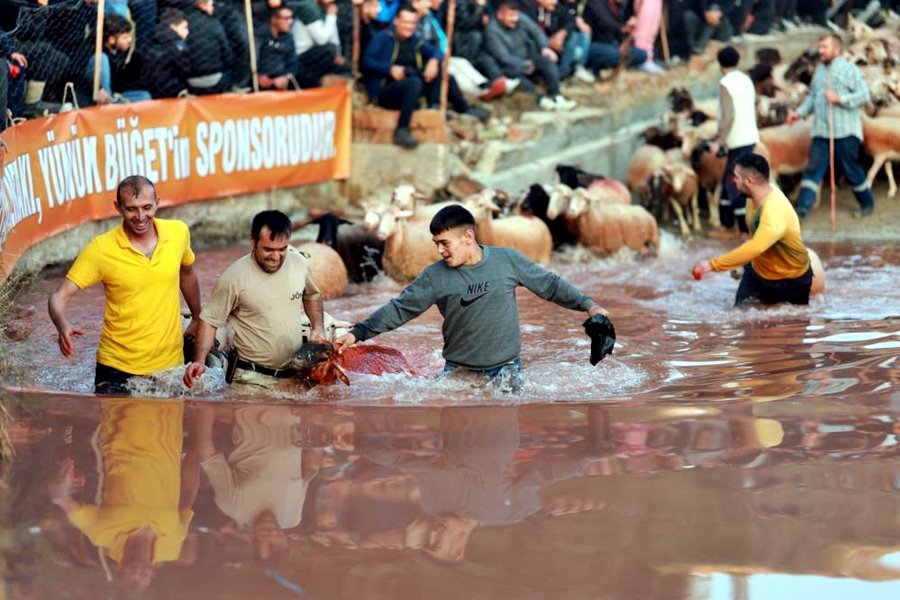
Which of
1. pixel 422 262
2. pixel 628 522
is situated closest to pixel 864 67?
pixel 422 262

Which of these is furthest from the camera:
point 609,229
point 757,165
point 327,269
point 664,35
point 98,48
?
point 664,35

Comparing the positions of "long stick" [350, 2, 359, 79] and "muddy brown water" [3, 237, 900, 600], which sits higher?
"long stick" [350, 2, 359, 79]

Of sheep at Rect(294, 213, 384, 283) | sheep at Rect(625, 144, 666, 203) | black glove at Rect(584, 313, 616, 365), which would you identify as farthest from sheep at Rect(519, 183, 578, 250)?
black glove at Rect(584, 313, 616, 365)

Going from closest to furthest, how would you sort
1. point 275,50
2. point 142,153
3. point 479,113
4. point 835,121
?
point 142,153
point 275,50
point 835,121
point 479,113

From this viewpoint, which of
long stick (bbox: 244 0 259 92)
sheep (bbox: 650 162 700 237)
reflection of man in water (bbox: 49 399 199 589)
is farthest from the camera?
sheep (bbox: 650 162 700 237)

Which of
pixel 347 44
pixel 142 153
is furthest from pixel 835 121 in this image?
pixel 142 153

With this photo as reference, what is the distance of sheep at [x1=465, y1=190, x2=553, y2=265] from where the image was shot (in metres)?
13.7

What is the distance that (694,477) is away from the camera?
6070mm

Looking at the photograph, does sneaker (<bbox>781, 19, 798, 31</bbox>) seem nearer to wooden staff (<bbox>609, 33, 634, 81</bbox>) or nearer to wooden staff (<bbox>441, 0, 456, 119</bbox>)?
wooden staff (<bbox>609, 33, 634, 81</bbox>)

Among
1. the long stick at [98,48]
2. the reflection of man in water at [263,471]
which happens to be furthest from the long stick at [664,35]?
the reflection of man in water at [263,471]

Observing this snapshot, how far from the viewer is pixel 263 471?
6.25 meters

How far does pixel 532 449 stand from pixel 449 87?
36.1ft

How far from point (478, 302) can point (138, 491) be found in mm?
2359

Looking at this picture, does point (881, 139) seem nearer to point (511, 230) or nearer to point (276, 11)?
point (511, 230)
